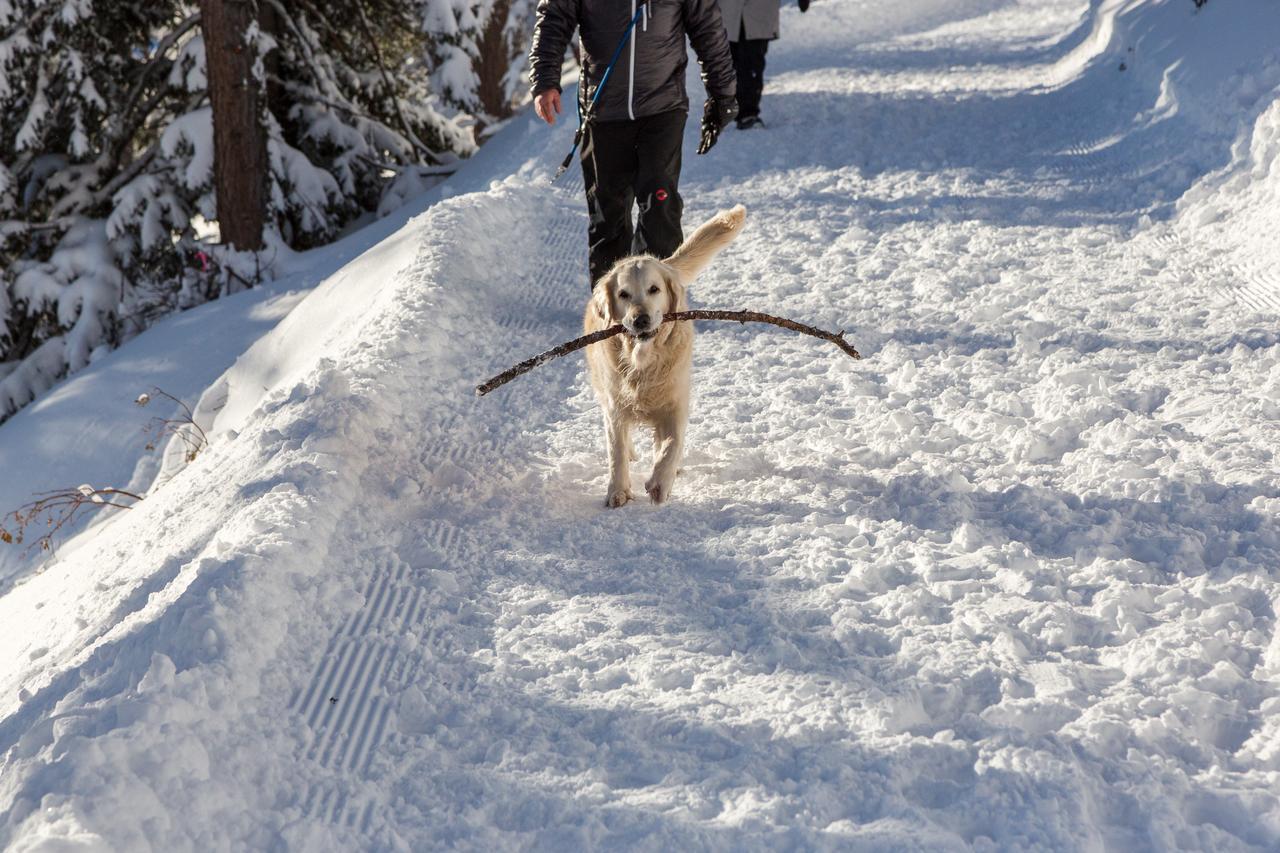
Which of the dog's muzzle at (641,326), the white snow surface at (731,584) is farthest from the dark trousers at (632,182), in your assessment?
the dog's muzzle at (641,326)

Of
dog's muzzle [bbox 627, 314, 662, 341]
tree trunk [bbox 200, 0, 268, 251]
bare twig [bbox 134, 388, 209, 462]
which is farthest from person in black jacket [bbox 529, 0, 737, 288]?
tree trunk [bbox 200, 0, 268, 251]

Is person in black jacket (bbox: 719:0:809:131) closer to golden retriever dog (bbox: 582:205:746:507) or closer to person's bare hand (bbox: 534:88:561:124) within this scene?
person's bare hand (bbox: 534:88:561:124)

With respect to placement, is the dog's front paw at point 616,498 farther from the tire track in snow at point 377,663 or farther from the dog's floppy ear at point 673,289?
the dog's floppy ear at point 673,289

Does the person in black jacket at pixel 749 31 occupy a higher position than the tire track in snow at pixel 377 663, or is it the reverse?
the person in black jacket at pixel 749 31

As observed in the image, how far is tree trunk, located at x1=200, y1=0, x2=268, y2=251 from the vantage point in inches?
370

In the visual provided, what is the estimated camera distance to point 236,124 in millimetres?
9758

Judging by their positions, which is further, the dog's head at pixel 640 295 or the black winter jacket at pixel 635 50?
the black winter jacket at pixel 635 50

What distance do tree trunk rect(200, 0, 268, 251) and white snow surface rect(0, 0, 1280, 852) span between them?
3.36m

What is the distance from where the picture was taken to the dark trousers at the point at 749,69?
36.3ft

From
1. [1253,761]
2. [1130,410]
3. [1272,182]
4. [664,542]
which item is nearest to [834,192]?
[1272,182]

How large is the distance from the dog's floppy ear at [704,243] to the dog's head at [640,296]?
0.49 m

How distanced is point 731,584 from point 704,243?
1765 mm

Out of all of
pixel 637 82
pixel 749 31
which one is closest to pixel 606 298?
pixel 637 82

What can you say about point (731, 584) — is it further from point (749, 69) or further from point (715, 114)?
point (749, 69)
